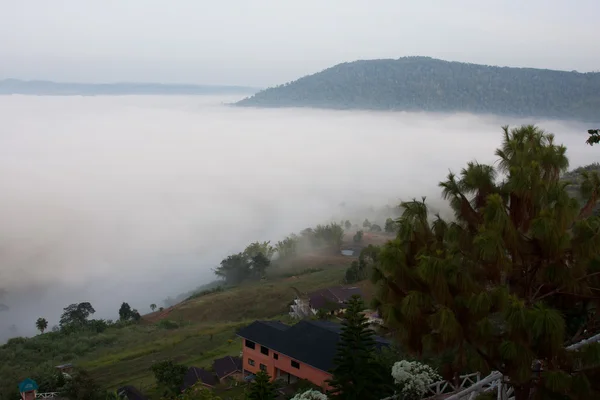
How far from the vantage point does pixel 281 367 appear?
82.5ft

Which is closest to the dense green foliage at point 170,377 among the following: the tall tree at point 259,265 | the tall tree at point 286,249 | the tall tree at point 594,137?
the tall tree at point 594,137

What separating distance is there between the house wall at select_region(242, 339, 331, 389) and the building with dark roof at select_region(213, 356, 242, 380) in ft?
8.03

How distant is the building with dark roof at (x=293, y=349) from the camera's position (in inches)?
894

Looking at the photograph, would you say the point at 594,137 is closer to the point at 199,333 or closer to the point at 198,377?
the point at 198,377

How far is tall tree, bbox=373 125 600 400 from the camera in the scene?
339 inches

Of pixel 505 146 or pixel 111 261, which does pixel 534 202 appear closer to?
pixel 505 146

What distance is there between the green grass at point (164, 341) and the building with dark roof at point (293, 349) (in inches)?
71.4

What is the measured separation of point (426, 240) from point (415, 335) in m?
1.76

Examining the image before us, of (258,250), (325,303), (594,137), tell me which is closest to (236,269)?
(258,250)

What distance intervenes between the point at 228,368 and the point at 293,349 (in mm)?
8003

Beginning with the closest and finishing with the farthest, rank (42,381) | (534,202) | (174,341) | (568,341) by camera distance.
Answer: (534,202)
(568,341)
(42,381)
(174,341)

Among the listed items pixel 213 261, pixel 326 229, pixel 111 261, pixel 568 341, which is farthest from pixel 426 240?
pixel 111 261

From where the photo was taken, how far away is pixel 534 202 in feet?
31.2

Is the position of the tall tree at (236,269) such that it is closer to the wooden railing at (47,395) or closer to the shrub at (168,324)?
the shrub at (168,324)
